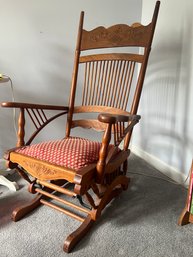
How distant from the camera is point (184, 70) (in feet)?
4.66

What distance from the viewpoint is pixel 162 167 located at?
1.65 meters

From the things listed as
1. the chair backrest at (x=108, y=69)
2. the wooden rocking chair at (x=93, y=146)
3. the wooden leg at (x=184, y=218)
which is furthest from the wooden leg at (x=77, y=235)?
the chair backrest at (x=108, y=69)

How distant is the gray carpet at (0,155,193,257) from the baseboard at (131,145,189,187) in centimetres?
16

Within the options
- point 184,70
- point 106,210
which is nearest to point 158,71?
point 184,70

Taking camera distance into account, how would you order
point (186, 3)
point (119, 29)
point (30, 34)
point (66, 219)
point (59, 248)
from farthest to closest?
point (30, 34) < point (186, 3) < point (119, 29) < point (66, 219) < point (59, 248)

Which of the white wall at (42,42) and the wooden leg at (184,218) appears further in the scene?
the white wall at (42,42)

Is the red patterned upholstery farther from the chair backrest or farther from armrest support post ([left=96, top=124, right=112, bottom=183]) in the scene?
the chair backrest

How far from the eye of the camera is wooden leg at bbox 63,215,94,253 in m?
0.91

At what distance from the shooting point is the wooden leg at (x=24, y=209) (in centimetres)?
108

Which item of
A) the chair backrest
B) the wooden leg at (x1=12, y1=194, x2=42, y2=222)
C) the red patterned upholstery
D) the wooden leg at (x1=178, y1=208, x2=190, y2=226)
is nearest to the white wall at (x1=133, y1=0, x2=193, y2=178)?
the chair backrest

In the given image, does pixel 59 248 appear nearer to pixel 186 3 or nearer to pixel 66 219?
pixel 66 219

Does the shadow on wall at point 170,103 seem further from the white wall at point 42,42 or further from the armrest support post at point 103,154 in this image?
the armrest support post at point 103,154

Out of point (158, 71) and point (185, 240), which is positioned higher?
point (158, 71)

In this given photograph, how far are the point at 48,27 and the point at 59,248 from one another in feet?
4.40
